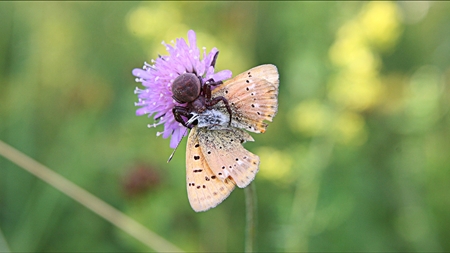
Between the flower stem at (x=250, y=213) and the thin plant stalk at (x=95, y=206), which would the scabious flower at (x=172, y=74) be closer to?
the flower stem at (x=250, y=213)

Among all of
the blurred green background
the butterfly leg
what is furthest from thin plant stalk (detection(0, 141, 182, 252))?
the butterfly leg

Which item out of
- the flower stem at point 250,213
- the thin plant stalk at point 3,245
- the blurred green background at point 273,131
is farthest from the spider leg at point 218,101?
the thin plant stalk at point 3,245

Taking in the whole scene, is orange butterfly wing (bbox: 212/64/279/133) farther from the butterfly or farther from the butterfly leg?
the butterfly leg

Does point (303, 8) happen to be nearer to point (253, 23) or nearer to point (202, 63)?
point (253, 23)

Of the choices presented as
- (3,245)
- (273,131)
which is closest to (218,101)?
(273,131)

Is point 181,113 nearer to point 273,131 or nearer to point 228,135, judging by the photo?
point 228,135

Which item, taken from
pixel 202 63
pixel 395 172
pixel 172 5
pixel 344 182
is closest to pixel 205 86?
pixel 202 63
